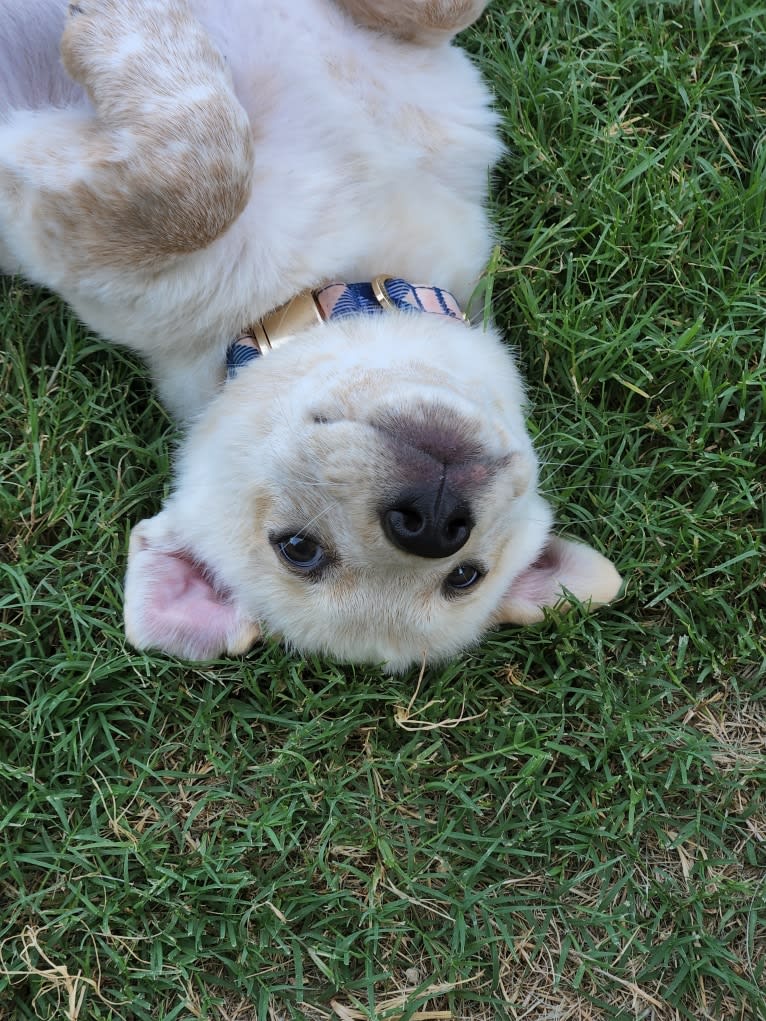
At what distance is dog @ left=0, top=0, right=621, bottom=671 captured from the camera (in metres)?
2.36

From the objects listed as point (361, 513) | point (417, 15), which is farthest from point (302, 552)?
point (417, 15)

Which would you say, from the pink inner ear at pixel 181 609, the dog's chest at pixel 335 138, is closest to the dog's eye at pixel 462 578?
the pink inner ear at pixel 181 609

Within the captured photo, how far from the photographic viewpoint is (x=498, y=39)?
346 centimetres

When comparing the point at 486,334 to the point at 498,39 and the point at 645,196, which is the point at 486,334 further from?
the point at 498,39

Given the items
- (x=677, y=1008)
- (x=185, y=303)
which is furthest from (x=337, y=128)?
(x=677, y=1008)

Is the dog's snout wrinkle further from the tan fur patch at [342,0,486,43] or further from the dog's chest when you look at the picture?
the tan fur patch at [342,0,486,43]

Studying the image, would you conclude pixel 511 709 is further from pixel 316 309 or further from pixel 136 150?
pixel 136 150

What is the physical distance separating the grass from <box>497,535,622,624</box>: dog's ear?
0.14 meters

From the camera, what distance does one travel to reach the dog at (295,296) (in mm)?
2363

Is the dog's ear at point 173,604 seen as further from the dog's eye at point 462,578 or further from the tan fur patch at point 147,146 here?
the tan fur patch at point 147,146

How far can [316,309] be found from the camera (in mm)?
2652

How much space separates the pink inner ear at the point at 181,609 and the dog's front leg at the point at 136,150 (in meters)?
0.87

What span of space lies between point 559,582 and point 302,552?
98cm

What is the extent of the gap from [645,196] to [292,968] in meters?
3.04
